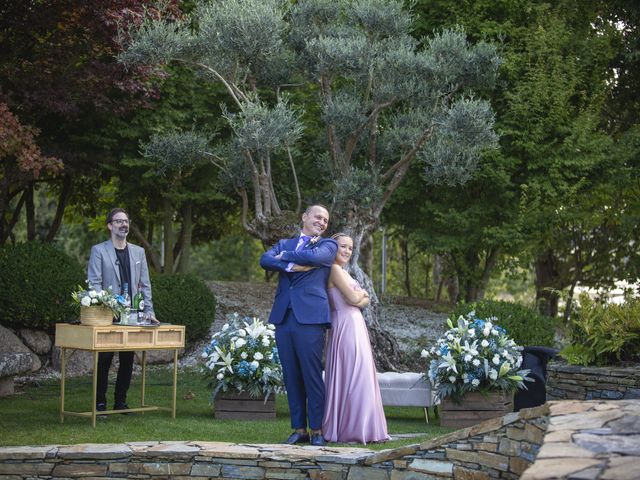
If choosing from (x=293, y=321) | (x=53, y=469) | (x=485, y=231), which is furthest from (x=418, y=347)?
(x=53, y=469)

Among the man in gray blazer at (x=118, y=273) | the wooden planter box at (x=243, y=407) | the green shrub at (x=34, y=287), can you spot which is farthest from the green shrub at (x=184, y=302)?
the wooden planter box at (x=243, y=407)

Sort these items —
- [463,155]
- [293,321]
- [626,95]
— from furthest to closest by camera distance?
1. [626,95]
2. [463,155]
3. [293,321]

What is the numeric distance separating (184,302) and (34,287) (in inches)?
88.3

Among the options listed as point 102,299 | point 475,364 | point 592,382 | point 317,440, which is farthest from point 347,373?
point 592,382

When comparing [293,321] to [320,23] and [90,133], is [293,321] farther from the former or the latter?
[90,133]

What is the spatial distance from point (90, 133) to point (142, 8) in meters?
2.99

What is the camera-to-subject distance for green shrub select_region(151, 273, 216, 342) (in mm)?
13492

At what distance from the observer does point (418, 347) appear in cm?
1459

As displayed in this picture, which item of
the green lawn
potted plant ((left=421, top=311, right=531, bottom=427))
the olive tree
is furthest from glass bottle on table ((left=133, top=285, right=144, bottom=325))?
the olive tree

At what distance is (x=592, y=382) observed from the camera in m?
9.02

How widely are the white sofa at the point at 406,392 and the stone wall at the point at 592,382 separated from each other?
4.20ft

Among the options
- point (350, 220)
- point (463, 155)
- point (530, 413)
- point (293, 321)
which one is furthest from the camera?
point (350, 220)

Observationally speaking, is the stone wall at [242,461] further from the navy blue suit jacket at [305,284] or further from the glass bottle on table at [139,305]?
the glass bottle on table at [139,305]

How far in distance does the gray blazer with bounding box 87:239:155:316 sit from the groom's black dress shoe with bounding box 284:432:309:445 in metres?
2.32
